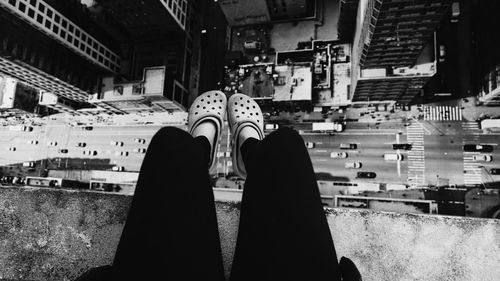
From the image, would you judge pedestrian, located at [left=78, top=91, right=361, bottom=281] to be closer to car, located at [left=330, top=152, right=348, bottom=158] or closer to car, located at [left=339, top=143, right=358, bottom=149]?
car, located at [left=330, top=152, right=348, bottom=158]

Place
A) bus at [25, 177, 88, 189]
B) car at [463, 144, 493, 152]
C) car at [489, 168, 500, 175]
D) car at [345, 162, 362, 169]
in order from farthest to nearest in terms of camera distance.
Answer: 1. bus at [25, 177, 88, 189]
2. car at [345, 162, 362, 169]
3. car at [463, 144, 493, 152]
4. car at [489, 168, 500, 175]

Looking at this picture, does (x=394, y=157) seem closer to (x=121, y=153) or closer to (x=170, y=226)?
(x=121, y=153)

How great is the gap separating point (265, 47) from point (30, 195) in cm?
3519

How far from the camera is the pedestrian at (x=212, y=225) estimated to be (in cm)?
504

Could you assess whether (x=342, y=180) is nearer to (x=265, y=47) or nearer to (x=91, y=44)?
(x=265, y=47)

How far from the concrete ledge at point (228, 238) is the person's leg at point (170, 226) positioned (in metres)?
2.56

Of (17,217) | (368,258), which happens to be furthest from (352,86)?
(17,217)

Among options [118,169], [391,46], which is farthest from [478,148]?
[118,169]

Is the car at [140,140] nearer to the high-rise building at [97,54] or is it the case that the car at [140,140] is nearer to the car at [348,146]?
the high-rise building at [97,54]

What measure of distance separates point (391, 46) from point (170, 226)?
31.7 meters

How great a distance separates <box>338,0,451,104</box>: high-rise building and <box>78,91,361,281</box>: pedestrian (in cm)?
2596

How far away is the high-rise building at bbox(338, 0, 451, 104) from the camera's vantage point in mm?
28062

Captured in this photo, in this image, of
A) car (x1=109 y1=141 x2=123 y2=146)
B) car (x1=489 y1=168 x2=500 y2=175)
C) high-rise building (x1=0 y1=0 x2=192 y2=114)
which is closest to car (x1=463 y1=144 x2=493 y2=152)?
car (x1=489 y1=168 x2=500 y2=175)

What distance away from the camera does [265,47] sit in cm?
4088
